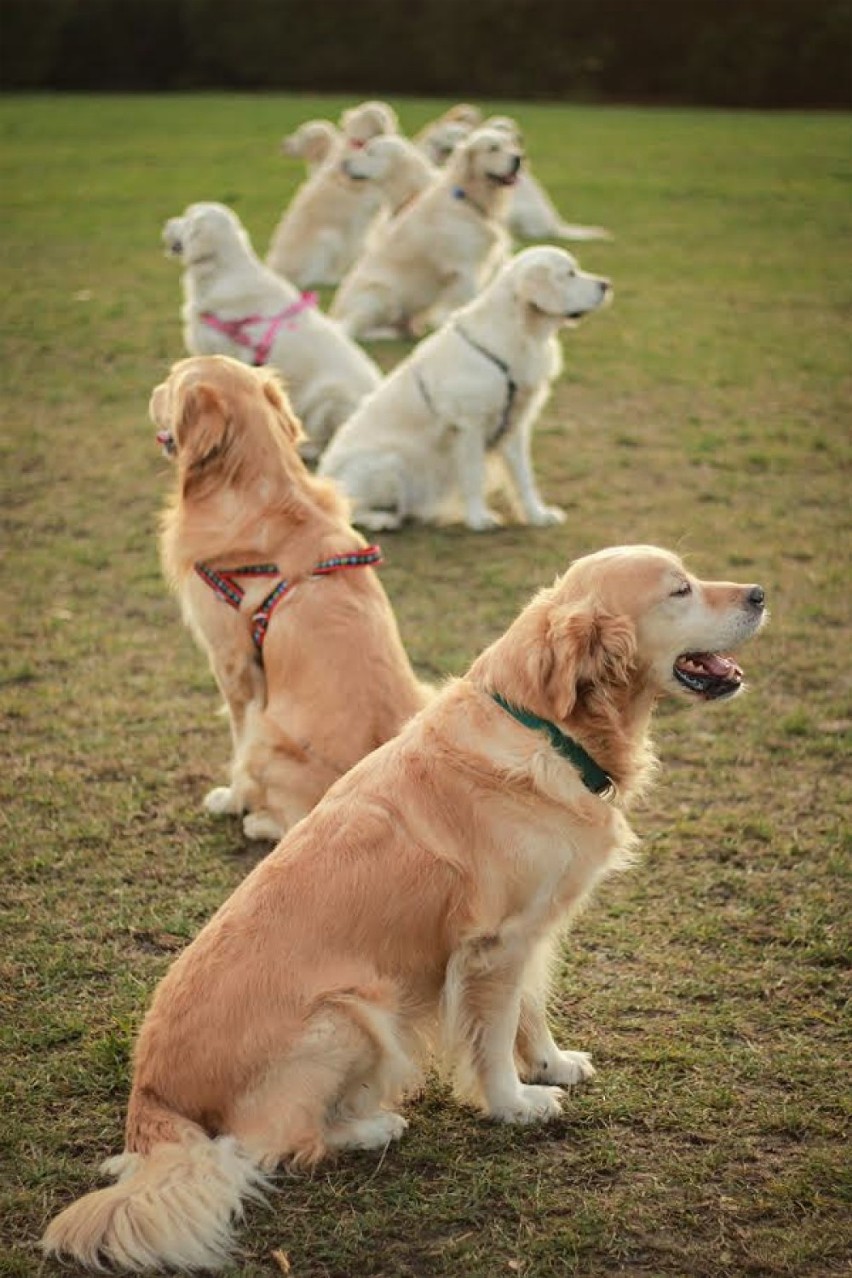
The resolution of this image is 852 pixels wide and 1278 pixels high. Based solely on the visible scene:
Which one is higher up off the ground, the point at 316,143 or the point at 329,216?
the point at 316,143

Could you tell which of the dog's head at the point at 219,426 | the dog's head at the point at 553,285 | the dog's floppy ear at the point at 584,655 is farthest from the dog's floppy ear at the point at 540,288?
the dog's floppy ear at the point at 584,655

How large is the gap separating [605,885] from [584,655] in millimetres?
1517

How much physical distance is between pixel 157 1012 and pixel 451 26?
3721 centimetres

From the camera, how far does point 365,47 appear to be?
3706 cm

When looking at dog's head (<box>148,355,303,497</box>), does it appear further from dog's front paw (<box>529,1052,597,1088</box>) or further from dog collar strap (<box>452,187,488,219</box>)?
dog collar strap (<box>452,187,488,219</box>)

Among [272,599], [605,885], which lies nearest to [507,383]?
[272,599]

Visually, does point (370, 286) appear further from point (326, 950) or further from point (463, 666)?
point (326, 950)

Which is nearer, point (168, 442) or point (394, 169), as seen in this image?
point (168, 442)

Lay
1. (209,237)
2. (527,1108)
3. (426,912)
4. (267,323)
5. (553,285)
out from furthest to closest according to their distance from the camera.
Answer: (267,323) < (209,237) < (553,285) < (527,1108) < (426,912)

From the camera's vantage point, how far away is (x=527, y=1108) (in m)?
3.33

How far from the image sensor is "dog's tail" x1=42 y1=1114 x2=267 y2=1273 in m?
2.72

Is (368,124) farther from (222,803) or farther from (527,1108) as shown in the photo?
(527,1108)

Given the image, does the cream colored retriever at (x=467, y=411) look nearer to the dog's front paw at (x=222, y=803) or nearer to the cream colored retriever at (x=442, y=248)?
the dog's front paw at (x=222, y=803)

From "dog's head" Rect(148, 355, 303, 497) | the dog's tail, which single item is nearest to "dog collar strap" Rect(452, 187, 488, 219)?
"dog's head" Rect(148, 355, 303, 497)
